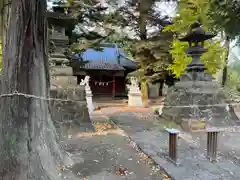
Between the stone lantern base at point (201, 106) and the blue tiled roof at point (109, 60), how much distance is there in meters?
11.0

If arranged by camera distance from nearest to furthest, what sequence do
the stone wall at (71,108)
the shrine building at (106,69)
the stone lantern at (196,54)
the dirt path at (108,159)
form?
the dirt path at (108,159), the stone wall at (71,108), the stone lantern at (196,54), the shrine building at (106,69)

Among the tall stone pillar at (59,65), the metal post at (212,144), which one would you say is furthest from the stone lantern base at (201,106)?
the tall stone pillar at (59,65)

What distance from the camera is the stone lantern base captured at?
783 centimetres

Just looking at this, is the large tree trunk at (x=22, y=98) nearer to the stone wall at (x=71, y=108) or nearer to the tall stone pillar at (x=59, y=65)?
the stone wall at (x=71, y=108)

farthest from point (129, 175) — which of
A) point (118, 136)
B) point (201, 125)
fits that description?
point (201, 125)

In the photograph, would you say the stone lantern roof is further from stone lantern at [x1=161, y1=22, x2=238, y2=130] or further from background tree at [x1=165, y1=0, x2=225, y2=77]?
background tree at [x1=165, y1=0, x2=225, y2=77]

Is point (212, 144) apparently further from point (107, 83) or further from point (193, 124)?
point (107, 83)

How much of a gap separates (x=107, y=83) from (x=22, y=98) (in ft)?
54.7

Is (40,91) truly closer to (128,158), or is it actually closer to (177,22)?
(128,158)

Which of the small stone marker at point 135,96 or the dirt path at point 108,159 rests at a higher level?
the small stone marker at point 135,96

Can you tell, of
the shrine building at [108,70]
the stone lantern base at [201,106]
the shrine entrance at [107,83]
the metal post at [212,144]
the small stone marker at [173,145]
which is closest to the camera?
the small stone marker at [173,145]

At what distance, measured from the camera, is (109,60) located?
66.4 ft

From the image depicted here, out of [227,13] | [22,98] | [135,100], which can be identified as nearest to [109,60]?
[135,100]

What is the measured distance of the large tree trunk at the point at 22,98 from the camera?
3465mm
